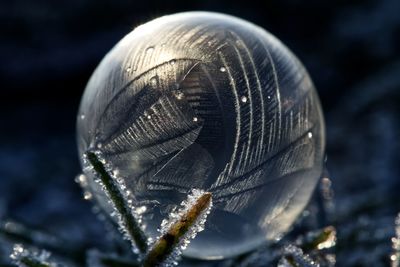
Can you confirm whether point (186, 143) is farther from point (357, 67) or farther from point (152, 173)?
point (357, 67)

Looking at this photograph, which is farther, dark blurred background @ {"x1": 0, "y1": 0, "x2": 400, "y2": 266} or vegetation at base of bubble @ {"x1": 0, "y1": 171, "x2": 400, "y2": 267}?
dark blurred background @ {"x1": 0, "y1": 0, "x2": 400, "y2": 266}

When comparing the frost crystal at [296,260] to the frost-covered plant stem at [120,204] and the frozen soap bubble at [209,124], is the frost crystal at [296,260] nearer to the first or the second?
the frozen soap bubble at [209,124]

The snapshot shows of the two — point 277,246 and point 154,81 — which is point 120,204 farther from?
point 277,246

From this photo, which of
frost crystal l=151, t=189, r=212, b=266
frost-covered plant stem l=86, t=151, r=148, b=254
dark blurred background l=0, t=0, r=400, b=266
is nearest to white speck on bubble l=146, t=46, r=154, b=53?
frost-covered plant stem l=86, t=151, r=148, b=254

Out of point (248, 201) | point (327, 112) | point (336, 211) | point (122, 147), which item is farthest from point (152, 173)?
point (327, 112)

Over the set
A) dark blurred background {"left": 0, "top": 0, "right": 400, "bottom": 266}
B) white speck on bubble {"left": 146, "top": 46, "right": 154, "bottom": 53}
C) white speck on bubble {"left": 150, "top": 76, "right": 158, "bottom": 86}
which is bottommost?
dark blurred background {"left": 0, "top": 0, "right": 400, "bottom": 266}

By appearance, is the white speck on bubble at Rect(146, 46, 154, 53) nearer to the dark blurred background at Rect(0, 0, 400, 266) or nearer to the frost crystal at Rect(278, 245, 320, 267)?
the frost crystal at Rect(278, 245, 320, 267)
